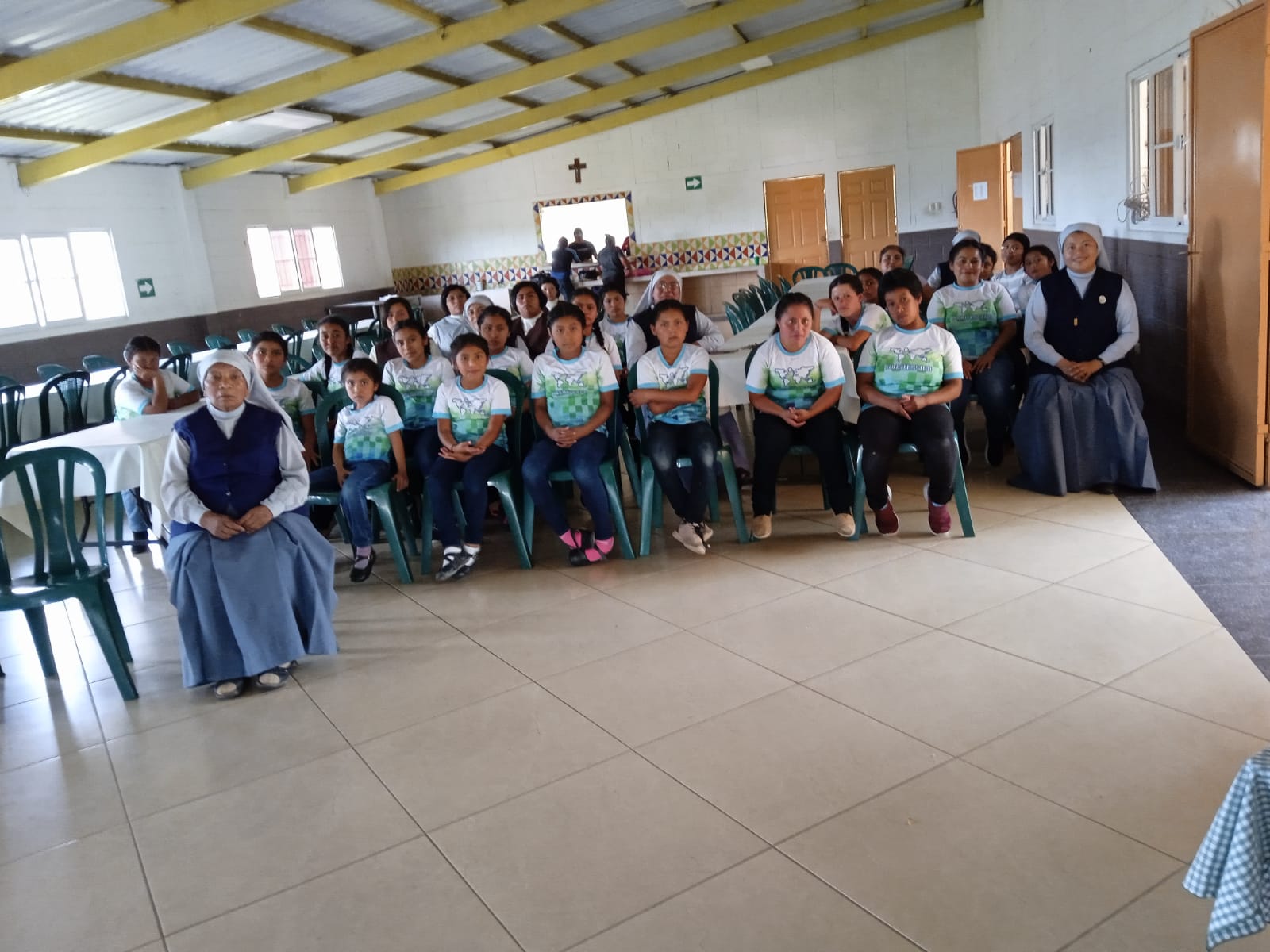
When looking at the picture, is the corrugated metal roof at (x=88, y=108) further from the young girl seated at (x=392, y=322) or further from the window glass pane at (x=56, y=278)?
the young girl seated at (x=392, y=322)

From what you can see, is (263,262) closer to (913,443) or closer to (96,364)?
(96,364)

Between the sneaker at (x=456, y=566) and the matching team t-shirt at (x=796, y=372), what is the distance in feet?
4.60

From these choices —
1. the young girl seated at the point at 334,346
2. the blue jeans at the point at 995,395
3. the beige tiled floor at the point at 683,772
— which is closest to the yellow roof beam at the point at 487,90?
the blue jeans at the point at 995,395

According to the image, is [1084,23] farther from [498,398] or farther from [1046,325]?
[498,398]

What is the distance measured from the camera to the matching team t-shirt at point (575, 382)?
4.13 meters

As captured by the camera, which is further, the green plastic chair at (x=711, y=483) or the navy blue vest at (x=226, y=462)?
the green plastic chair at (x=711, y=483)

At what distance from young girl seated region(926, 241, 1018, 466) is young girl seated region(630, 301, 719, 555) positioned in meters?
1.47

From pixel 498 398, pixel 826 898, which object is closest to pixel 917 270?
pixel 498 398

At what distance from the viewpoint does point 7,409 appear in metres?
5.81

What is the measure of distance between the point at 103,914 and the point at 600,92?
11.3m

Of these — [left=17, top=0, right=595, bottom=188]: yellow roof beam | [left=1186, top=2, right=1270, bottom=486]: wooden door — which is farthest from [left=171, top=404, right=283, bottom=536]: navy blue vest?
[left=17, top=0, right=595, bottom=188]: yellow roof beam

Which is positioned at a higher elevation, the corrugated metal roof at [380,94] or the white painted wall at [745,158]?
the corrugated metal roof at [380,94]

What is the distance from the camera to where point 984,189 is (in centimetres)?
1099

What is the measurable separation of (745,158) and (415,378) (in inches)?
402
